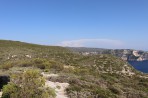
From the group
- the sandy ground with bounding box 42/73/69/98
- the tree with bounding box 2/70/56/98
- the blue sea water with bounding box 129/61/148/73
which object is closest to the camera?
the tree with bounding box 2/70/56/98

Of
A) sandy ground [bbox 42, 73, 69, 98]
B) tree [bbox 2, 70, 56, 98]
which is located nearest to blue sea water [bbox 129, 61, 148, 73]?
sandy ground [bbox 42, 73, 69, 98]

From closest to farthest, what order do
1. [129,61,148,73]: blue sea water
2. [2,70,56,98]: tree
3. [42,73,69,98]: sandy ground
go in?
1. [2,70,56,98]: tree
2. [42,73,69,98]: sandy ground
3. [129,61,148,73]: blue sea water

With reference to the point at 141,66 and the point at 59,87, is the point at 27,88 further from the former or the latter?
the point at 141,66

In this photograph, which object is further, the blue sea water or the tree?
the blue sea water

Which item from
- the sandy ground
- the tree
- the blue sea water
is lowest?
the blue sea water

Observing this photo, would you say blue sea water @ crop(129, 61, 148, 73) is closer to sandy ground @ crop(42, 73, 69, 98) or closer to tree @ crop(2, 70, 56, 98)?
sandy ground @ crop(42, 73, 69, 98)

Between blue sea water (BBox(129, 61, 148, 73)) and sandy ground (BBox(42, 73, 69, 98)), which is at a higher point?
sandy ground (BBox(42, 73, 69, 98))

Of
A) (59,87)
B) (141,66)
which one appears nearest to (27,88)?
(59,87)

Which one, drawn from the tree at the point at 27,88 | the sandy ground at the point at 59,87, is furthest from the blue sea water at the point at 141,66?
the tree at the point at 27,88

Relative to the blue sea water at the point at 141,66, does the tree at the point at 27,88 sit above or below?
above

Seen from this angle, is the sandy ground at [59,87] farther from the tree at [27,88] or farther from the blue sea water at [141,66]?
the blue sea water at [141,66]

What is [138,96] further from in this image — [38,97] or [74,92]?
[38,97]
